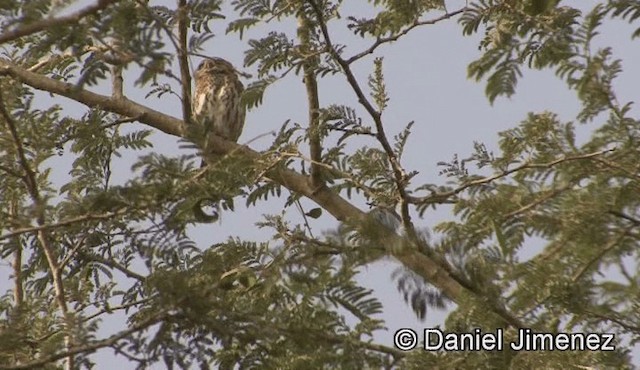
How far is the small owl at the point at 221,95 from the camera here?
265 inches

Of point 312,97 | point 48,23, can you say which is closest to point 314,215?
point 312,97

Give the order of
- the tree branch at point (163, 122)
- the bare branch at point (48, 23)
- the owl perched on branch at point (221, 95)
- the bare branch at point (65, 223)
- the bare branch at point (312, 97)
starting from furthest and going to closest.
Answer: the owl perched on branch at point (221, 95)
the tree branch at point (163, 122)
the bare branch at point (312, 97)
the bare branch at point (65, 223)
the bare branch at point (48, 23)

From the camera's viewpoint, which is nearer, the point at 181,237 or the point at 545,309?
the point at 181,237

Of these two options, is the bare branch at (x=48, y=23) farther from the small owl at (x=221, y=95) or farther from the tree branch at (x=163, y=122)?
the small owl at (x=221, y=95)

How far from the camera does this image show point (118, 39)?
278 cm

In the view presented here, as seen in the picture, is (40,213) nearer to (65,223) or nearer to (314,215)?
(65,223)

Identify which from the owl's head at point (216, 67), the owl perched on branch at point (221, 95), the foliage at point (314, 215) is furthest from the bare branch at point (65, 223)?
the owl's head at point (216, 67)

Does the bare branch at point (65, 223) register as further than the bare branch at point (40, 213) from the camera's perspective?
No

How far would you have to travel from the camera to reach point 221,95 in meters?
6.88

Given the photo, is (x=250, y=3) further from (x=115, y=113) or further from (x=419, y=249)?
(x=419, y=249)

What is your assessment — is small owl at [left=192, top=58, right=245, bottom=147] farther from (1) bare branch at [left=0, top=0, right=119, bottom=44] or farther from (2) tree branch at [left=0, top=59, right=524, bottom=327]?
(1) bare branch at [left=0, top=0, right=119, bottom=44]

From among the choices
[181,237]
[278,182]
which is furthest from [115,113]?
[181,237]

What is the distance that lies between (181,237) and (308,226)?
1.28 meters

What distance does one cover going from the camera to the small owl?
6738mm
